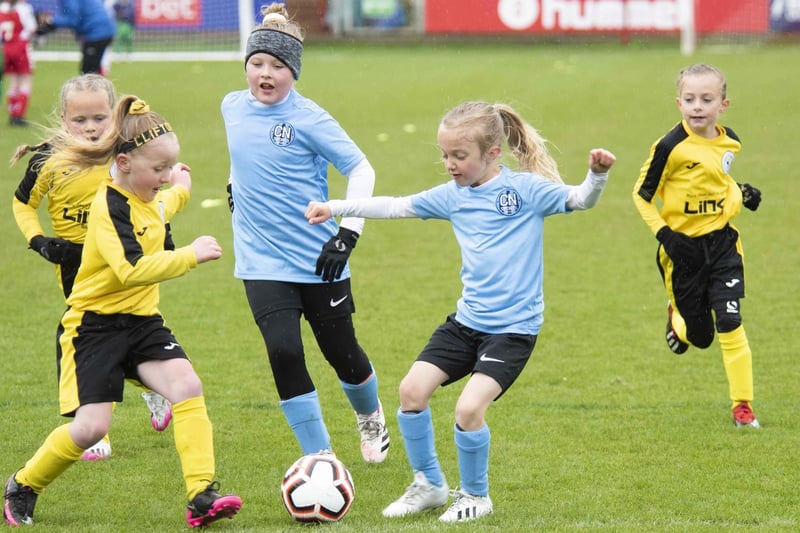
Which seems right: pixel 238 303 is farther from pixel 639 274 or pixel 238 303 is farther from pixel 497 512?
pixel 497 512

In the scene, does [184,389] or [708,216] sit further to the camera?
[708,216]

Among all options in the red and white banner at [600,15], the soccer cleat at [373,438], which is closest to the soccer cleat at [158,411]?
the soccer cleat at [373,438]

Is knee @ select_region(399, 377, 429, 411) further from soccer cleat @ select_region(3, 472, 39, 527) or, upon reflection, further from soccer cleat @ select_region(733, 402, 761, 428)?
soccer cleat @ select_region(733, 402, 761, 428)

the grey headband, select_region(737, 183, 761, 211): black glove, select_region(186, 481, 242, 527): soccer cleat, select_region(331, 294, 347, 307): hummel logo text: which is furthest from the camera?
select_region(737, 183, 761, 211): black glove

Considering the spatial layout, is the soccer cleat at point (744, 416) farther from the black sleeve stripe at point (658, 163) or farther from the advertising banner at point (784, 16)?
the advertising banner at point (784, 16)

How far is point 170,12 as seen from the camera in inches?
1080

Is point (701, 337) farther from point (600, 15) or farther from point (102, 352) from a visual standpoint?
point (600, 15)

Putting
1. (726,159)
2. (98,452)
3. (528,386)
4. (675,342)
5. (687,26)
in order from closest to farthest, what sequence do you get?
(98,452), (726,159), (675,342), (528,386), (687,26)

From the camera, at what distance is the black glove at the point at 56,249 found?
19.0 feet

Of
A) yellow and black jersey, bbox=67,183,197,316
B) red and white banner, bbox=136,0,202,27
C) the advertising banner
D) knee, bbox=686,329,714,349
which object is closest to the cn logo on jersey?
yellow and black jersey, bbox=67,183,197,316

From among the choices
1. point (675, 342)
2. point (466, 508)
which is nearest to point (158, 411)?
point (466, 508)

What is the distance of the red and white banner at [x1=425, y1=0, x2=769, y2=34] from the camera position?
30.7m

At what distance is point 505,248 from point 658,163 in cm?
182

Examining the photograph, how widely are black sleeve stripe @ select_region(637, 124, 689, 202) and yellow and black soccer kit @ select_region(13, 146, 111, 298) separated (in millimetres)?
2958
